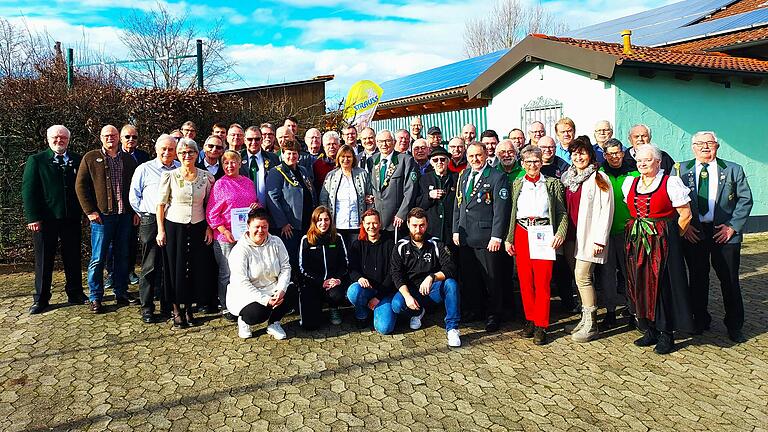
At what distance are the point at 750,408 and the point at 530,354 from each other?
1578 mm

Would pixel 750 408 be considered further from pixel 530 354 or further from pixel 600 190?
pixel 600 190

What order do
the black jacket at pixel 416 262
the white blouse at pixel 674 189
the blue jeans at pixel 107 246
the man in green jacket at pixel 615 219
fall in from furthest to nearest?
the blue jeans at pixel 107 246 < the black jacket at pixel 416 262 < the man in green jacket at pixel 615 219 < the white blouse at pixel 674 189

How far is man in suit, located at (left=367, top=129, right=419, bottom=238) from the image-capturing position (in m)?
5.75

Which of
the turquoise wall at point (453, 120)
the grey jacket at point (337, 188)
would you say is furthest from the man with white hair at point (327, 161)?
the turquoise wall at point (453, 120)

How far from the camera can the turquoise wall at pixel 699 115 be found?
391 inches

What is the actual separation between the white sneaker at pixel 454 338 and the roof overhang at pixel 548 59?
6.28 m

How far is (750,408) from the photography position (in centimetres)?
382

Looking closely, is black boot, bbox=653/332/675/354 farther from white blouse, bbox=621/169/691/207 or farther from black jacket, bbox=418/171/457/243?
black jacket, bbox=418/171/457/243

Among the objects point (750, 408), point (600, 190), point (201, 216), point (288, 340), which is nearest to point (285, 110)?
point (201, 216)

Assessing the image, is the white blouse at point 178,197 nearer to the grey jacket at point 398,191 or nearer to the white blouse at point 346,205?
the white blouse at point 346,205

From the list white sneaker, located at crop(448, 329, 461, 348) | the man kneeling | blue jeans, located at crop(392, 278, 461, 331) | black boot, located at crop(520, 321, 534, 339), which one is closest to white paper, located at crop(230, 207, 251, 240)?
the man kneeling

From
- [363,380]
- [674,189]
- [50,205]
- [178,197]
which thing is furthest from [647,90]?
[50,205]

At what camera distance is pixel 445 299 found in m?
5.21

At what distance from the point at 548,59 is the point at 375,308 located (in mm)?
7187
